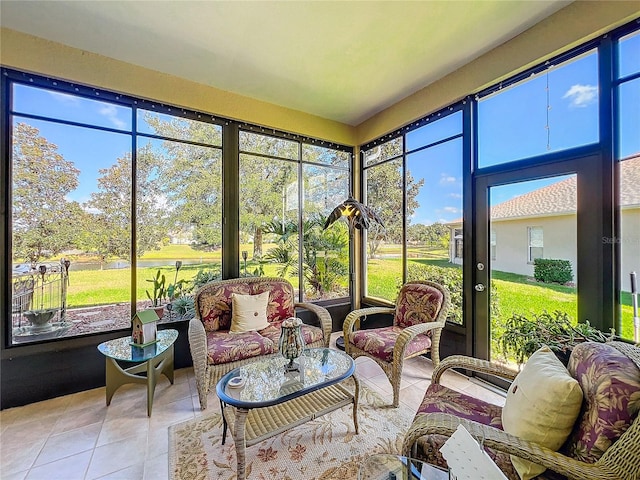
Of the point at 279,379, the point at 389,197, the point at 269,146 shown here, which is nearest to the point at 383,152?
the point at 389,197

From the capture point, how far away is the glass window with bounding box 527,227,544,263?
2334 millimetres

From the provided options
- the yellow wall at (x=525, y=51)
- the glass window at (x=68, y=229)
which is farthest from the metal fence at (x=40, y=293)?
the yellow wall at (x=525, y=51)

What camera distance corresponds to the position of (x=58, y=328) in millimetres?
2549

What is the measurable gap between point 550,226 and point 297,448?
263cm

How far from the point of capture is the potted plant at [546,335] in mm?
1742

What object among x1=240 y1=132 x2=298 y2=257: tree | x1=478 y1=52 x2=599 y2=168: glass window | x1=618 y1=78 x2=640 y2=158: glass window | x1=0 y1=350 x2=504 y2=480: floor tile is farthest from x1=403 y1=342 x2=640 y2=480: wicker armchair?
x1=240 y1=132 x2=298 y2=257: tree

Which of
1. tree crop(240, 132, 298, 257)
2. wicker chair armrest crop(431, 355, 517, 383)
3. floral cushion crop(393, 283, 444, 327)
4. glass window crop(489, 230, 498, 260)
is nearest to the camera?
wicker chair armrest crop(431, 355, 517, 383)

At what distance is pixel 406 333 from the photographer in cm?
232

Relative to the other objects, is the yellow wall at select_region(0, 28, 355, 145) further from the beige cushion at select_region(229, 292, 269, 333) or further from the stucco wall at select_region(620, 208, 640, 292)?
the stucco wall at select_region(620, 208, 640, 292)

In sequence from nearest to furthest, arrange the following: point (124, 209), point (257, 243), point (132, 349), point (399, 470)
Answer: point (399, 470)
point (132, 349)
point (124, 209)
point (257, 243)

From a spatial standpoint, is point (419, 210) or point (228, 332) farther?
point (419, 210)

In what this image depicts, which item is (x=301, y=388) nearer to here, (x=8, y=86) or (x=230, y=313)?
(x=230, y=313)

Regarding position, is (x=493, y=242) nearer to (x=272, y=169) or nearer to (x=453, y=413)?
(x=453, y=413)

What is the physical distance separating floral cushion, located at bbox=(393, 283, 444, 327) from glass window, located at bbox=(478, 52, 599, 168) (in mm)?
1415
